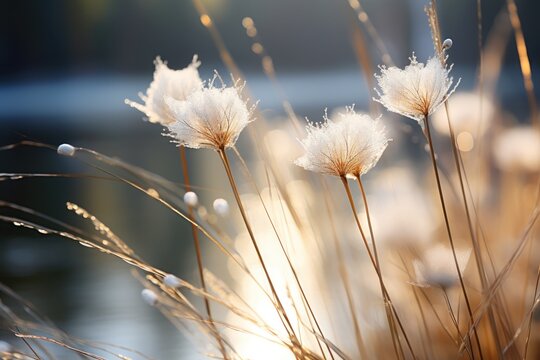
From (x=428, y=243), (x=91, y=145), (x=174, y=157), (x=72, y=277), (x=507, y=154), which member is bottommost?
(x=428, y=243)

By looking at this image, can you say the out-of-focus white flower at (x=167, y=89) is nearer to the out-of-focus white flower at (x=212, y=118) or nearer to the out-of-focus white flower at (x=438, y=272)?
the out-of-focus white flower at (x=212, y=118)

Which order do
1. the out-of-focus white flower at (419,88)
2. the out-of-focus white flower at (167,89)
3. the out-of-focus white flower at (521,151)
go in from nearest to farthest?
the out-of-focus white flower at (419,88) → the out-of-focus white flower at (167,89) → the out-of-focus white flower at (521,151)

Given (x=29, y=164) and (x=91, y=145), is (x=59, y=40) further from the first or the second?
(x=29, y=164)

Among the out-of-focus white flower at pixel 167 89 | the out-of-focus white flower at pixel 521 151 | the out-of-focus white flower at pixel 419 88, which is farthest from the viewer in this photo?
the out-of-focus white flower at pixel 521 151

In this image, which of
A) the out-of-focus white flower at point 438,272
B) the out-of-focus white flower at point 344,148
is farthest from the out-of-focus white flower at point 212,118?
the out-of-focus white flower at point 438,272

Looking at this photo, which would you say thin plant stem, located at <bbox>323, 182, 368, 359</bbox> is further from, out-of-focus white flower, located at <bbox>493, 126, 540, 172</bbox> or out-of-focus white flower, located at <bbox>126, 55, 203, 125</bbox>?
out-of-focus white flower, located at <bbox>493, 126, 540, 172</bbox>

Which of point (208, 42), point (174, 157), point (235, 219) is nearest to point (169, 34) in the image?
point (208, 42)

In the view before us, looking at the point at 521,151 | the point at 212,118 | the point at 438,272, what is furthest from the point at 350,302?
the point at 521,151
